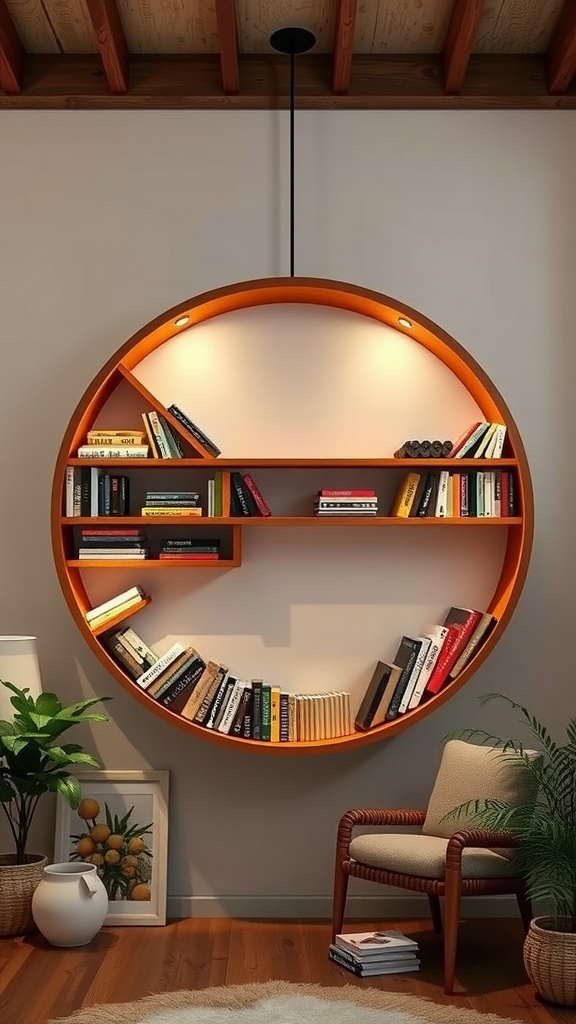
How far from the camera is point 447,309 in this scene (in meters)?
4.75

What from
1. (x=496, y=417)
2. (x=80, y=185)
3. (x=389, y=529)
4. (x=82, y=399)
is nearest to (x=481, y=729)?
(x=389, y=529)

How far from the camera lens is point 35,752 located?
416cm

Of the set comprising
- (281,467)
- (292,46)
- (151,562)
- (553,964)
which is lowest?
(553,964)

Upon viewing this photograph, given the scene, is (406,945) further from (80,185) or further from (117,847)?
(80,185)

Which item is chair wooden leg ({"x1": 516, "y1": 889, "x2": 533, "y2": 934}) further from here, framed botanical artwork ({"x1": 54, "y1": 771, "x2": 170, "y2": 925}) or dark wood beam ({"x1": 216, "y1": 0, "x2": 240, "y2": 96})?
Result: dark wood beam ({"x1": 216, "y1": 0, "x2": 240, "y2": 96})

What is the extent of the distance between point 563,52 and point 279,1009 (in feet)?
12.3

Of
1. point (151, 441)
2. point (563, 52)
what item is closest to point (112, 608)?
point (151, 441)

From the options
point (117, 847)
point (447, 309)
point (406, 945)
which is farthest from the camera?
point (447, 309)

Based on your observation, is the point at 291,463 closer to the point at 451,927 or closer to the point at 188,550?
the point at 188,550

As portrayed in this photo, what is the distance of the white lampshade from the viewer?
168 inches

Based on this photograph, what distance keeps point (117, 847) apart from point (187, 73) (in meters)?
3.20

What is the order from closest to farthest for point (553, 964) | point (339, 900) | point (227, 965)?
point (553, 964)
point (227, 965)
point (339, 900)

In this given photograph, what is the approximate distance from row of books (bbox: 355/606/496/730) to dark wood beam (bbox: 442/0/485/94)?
2209 millimetres

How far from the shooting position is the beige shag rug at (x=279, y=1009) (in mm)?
3256
